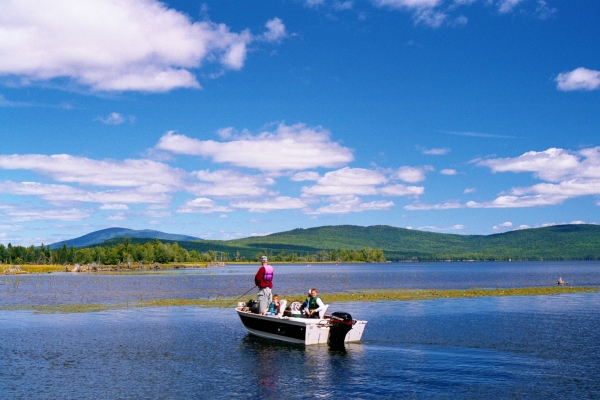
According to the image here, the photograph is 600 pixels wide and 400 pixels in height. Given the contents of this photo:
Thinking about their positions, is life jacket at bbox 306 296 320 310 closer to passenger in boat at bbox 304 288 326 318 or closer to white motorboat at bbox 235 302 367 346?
passenger in boat at bbox 304 288 326 318

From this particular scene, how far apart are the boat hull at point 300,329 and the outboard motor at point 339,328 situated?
250 millimetres

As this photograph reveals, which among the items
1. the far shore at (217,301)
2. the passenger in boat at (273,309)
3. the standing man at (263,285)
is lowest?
the far shore at (217,301)

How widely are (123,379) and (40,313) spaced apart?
31.7m

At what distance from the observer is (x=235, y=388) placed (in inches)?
946

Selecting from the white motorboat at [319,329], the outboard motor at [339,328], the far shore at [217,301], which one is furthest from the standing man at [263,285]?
the far shore at [217,301]

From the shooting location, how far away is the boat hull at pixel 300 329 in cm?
3422

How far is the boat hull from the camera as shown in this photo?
112 feet

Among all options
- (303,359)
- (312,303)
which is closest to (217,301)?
(312,303)

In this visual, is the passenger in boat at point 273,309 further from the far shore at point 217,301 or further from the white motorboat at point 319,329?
the far shore at point 217,301

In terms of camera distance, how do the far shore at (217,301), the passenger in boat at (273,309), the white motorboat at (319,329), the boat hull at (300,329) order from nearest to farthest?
the white motorboat at (319,329) → the boat hull at (300,329) → the passenger in boat at (273,309) → the far shore at (217,301)

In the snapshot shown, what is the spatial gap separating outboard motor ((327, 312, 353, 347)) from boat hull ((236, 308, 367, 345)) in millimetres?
250

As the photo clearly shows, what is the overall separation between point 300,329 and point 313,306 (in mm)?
2969

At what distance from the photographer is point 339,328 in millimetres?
34156

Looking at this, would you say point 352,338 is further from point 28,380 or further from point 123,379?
point 28,380
